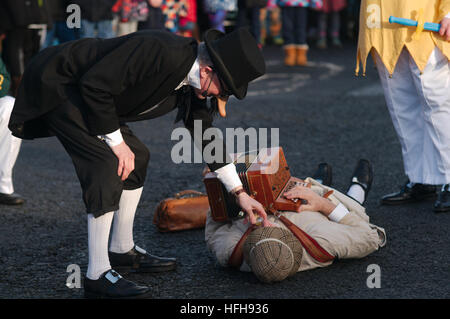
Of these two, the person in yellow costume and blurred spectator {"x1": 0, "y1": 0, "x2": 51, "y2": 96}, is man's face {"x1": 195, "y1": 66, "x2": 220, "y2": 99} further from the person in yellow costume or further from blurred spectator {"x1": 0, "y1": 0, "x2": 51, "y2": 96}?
blurred spectator {"x1": 0, "y1": 0, "x2": 51, "y2": 96}

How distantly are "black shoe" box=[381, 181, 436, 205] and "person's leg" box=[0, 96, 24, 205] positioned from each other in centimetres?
251

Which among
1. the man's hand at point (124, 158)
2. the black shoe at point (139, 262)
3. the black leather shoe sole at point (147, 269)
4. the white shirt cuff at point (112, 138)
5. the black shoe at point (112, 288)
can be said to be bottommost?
the black leather shoe sole at point (147, 269)

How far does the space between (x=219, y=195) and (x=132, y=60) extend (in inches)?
38.2

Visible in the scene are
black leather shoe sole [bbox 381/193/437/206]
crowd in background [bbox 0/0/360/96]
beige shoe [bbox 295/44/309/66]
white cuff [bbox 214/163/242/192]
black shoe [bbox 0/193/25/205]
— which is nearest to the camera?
white cuff [bbox 214/163/242/192]

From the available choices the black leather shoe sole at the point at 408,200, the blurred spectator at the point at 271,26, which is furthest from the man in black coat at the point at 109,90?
the blurred spectator at the point at 271,26

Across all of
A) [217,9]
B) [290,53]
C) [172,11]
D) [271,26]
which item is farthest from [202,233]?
[271,26]

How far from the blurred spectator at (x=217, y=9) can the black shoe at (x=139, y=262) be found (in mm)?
7618

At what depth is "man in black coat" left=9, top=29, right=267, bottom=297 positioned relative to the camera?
10.7 feet

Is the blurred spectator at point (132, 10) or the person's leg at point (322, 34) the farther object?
the person's leg at point (322, 34)

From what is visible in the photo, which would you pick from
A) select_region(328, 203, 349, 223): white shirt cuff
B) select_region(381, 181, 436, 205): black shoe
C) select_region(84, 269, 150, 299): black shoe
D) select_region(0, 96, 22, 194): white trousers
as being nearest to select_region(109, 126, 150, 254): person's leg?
select_region(84, 269, 150, 299): black shoe

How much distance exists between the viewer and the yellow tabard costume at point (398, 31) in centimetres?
459

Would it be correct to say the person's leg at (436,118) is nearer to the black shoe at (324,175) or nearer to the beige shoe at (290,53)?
the black shoe at (324,175)

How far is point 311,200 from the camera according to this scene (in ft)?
12.9

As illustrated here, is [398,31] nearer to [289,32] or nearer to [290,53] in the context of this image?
[289,32]
